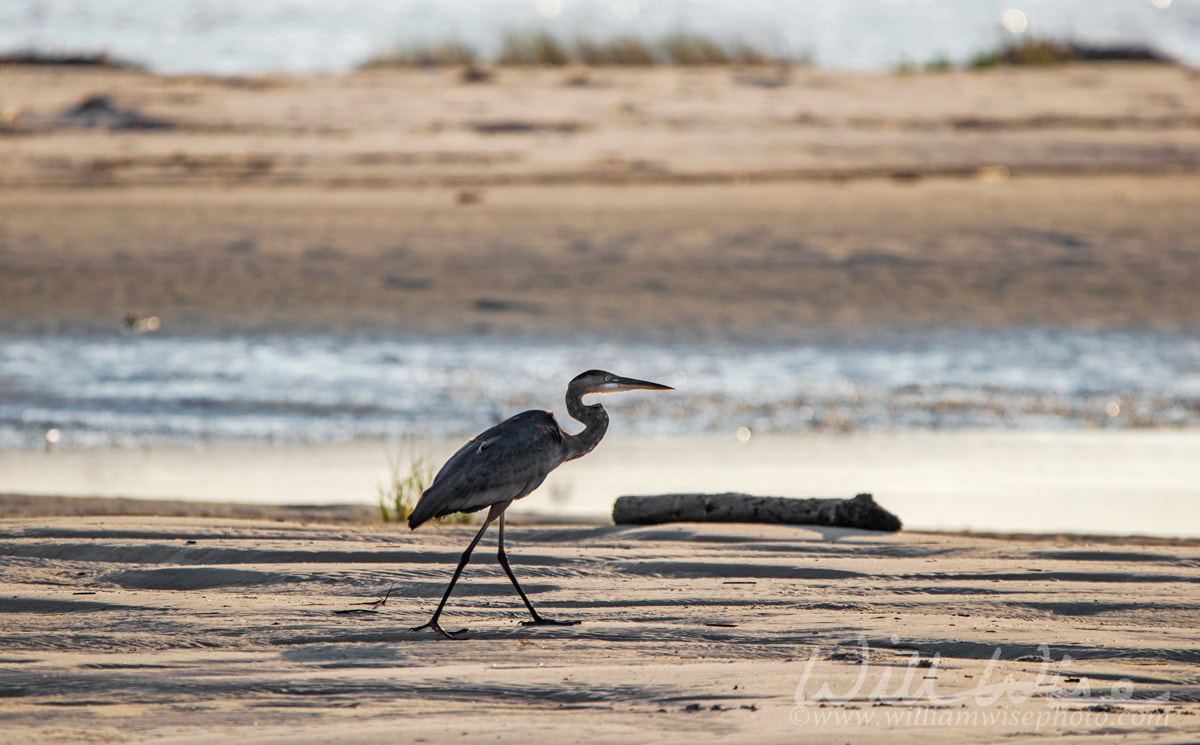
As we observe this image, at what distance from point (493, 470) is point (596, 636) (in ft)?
2.13

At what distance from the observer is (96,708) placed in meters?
3.94

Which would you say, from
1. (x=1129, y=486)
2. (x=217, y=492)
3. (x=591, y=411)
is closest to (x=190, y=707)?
(x=591, y=411)

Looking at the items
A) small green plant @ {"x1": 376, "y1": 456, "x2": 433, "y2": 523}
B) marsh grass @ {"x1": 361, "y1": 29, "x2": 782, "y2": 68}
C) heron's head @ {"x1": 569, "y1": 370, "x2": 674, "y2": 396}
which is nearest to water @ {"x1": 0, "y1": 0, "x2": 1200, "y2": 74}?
marsh grass @ {"x1": 361, "y1": 29, "x2": 782, "y2": 68}

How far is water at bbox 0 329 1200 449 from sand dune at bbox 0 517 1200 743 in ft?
11.0

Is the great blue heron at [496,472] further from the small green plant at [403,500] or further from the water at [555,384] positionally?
the water at [555,384]

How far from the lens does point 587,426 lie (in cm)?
527

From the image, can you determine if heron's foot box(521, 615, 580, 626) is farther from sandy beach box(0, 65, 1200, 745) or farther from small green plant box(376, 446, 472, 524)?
small green plant box(376, 446, 472, 524)

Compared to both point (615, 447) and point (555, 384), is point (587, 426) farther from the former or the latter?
point (555, 384)

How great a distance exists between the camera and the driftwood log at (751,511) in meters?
6.48

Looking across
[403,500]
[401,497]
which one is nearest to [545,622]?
[401,497]

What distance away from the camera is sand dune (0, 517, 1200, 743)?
386cm

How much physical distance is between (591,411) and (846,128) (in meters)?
14.5

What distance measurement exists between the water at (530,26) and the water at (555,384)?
1258 centimetres

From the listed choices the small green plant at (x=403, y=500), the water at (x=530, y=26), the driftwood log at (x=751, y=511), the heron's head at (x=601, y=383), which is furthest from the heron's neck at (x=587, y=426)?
the water at (x=530, y=26)
